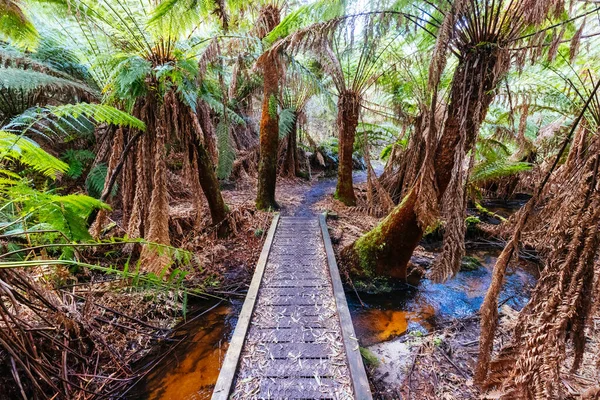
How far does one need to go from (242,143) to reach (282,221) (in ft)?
18.5

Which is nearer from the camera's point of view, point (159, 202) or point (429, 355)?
point (429, 355)

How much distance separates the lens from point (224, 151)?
6836 mm

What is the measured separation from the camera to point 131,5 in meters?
3.35

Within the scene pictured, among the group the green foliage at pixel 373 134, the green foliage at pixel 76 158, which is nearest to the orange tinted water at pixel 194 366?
the green foliage at pixel 76 158

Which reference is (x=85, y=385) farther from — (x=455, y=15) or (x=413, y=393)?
(x=455, y=15)

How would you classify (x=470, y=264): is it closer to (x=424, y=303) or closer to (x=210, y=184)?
(x=424, y=303)

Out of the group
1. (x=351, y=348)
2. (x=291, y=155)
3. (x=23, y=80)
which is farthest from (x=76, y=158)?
(x=291, y=155)

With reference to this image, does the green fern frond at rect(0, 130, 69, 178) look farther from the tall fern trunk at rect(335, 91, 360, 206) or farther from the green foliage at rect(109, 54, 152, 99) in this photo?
the tall fern trunk at rect(335, 91, 360, 206)

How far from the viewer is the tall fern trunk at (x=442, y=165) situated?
8.31 ft

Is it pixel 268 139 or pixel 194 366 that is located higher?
pixel 268 139

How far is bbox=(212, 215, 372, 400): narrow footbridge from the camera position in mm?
1805

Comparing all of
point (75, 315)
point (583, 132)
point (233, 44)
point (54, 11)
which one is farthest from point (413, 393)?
point (54, 11)

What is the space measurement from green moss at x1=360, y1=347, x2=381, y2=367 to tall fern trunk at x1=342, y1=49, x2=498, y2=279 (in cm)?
136

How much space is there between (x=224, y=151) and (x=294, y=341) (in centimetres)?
562
